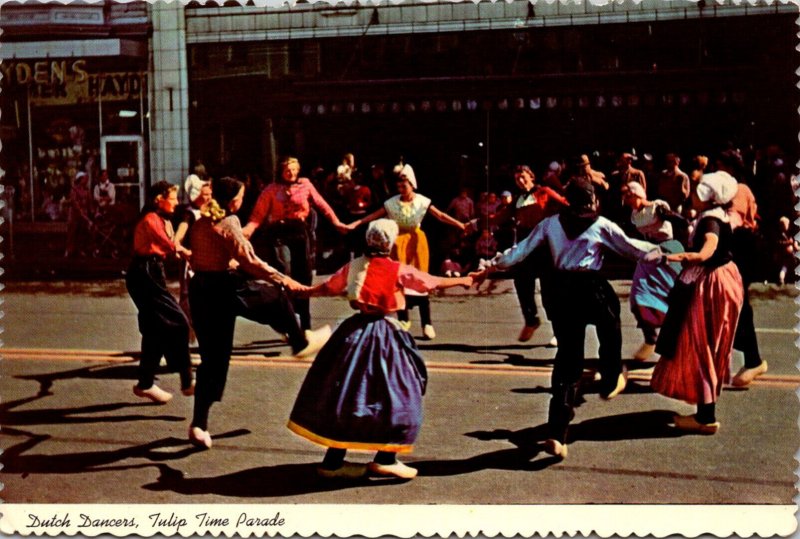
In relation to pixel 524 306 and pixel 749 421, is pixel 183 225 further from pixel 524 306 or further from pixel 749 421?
pixel 749 421

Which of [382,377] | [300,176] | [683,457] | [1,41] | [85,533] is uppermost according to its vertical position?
[1,41]

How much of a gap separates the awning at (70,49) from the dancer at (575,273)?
A: 2904 mm

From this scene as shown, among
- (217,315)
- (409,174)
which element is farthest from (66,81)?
(409,174)

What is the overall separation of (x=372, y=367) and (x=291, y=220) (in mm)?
1594

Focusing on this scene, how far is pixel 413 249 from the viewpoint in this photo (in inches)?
265

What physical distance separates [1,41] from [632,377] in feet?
15.7

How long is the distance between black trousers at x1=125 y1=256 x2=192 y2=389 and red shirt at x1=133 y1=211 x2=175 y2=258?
58 mm

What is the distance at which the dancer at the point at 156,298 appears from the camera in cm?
673

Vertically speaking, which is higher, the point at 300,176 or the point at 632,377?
the point at 300,176

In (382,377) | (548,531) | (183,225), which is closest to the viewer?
(382,377)

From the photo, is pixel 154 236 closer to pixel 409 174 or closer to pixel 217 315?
pixel 217 315

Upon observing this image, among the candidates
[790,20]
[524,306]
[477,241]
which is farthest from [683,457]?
[790,20]

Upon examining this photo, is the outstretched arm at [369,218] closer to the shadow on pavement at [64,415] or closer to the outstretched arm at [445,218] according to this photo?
the outstretched arm at [445,218]

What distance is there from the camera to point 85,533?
6422mm
